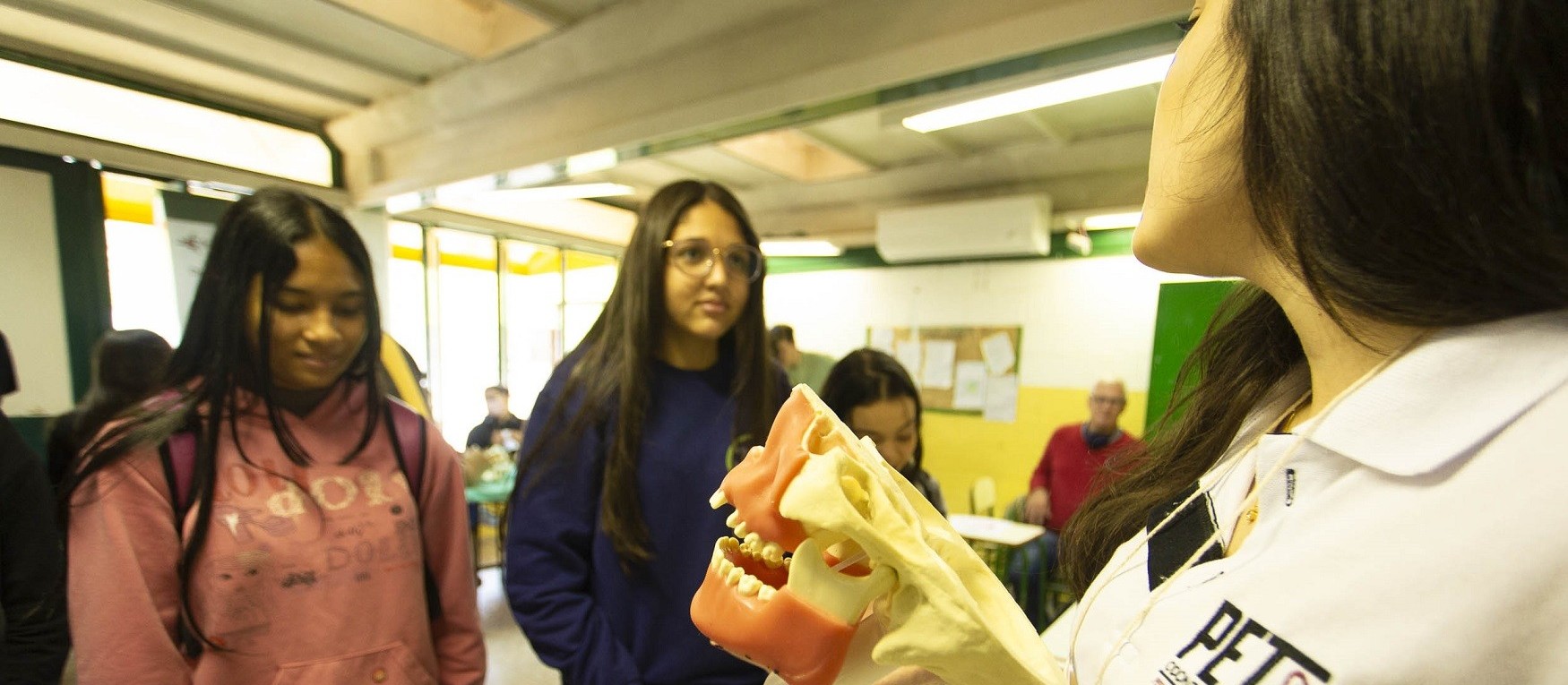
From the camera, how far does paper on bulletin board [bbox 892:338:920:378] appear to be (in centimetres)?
546

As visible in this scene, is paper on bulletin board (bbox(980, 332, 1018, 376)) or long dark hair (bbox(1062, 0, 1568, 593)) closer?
long dark hair (bbox(1062, 0, 1568, 593))

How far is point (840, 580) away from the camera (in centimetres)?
59

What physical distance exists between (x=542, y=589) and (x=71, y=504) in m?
0.77

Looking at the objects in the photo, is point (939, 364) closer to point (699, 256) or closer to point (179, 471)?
point (699, 256)

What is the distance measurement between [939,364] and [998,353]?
20.8 inches

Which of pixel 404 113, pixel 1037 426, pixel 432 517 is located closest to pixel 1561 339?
pixel 432 517

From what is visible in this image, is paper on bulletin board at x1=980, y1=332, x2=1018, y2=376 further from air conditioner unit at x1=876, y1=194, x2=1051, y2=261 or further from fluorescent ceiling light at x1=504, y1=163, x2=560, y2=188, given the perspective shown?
fluorescent ceiling light at x1=504, y1=163, x2=560, y2=188

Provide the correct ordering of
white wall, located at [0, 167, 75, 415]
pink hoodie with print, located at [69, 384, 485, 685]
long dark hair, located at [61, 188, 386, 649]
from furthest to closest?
white wall, located at [0, 167, 75, 415] < long dark hair, located at [61, 188, 386, 649] < pink hoodie with print, located at [69, 384, 485, 685]

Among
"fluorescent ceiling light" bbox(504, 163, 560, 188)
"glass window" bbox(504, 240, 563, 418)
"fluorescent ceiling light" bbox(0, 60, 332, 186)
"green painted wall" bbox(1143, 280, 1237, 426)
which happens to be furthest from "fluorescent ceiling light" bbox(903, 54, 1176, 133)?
"glass window" bbox(504, 240, 563, 418)

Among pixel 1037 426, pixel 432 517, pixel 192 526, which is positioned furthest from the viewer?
pixel 1037 426

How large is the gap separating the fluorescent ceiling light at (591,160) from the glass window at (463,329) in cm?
287

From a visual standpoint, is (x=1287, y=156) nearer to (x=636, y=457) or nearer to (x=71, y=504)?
(x=636, y=457)

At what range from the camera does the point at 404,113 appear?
3527 mm

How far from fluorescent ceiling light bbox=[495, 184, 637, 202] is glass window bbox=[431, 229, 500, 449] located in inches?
29.0
